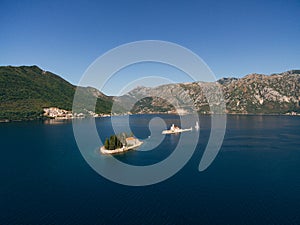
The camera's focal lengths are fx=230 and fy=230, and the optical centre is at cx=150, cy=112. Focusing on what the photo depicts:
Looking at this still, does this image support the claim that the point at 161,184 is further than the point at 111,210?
Yes

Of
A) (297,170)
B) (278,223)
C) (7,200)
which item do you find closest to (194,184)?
(278,223)

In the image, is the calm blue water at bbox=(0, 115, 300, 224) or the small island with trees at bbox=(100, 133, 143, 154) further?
the small island with trees at bbox=(100, 133, 143, 154)

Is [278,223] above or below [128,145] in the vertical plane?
below

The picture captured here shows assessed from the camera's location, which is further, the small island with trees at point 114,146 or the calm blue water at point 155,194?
the small island with trees at point 114,146

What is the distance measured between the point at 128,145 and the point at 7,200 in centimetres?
3689

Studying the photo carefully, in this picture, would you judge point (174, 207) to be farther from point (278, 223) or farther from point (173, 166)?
point (173, 166)

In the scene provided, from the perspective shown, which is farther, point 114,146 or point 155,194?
point 114,146

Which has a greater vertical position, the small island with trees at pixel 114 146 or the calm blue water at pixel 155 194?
the small island with trees at pixel 114 146

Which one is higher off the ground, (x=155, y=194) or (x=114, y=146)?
(x=114, y=146)

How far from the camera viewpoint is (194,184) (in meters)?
37.0

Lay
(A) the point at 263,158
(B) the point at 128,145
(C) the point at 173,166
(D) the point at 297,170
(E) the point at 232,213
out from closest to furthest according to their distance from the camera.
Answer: (E) the point at 232,213
(D) the point at 297,170
(C) the point at 173,166
(A) the point at 263,158
(B) the point at 128,145

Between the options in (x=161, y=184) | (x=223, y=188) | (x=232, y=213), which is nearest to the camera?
(x=232, y=213)

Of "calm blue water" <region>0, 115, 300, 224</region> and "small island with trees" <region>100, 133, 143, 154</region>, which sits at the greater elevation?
"small island with trees" <region>100, 133, 143, 154</region>

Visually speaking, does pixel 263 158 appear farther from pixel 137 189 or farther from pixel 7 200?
pixel 7 200
